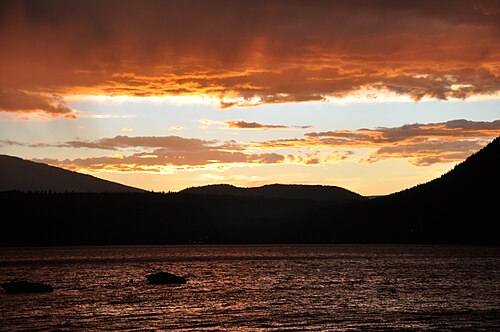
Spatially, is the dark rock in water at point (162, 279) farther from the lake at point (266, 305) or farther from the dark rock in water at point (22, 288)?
the dark rock in water at point (22, 288)

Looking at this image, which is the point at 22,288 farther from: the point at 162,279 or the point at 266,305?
the point at 266,305

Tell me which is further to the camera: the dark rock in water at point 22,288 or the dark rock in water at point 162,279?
the dark rock in water at point 162,279

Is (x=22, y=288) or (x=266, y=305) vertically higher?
(x=22, y=288)

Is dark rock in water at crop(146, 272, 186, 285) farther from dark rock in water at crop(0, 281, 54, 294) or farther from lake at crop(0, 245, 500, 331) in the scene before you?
dark rock in water at crop(0, 281, 54, 294)

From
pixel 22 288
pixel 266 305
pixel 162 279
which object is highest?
pixel 162 279

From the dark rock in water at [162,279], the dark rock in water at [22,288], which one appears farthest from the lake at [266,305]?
the dark rock in water at [22,288]

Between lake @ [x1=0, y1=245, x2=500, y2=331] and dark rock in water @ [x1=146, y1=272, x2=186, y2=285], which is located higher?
dark rock in water @ [x1=146, y1=272, x2=186, y2=285]

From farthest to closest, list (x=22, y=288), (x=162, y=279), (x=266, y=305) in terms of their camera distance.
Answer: (x=162, y=279)
(x=22, y=288)
(x=266, y=305)

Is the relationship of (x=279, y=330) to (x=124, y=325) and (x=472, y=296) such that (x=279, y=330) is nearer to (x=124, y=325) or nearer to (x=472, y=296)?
(x=124, y=325)

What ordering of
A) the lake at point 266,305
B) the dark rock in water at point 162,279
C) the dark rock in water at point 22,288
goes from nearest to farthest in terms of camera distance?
the lake at point 266,305 < the dark rock in water at point 22,288 < the dark rock in water at point 162,279

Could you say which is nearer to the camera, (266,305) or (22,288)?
(266,305)

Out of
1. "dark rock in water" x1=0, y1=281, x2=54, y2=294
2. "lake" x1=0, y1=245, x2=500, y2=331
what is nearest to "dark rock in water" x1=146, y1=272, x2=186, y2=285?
"lake" x1=0, y1=245, x2=500, y2=331

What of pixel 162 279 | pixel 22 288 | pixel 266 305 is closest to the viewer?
pixel 266 305

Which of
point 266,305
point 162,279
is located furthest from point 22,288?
point 266,305
